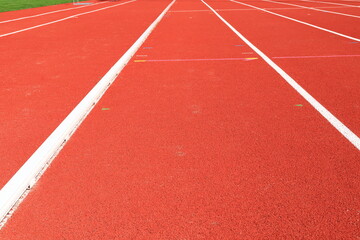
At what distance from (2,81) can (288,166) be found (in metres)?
5.18

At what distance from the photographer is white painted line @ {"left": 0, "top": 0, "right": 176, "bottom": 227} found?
304 cm

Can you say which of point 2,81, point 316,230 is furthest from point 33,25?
point 316,230

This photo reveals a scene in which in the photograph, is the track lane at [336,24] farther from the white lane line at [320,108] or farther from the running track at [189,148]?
the white lane line at [320,108]

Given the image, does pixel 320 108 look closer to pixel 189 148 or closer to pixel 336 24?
pixel 189 148

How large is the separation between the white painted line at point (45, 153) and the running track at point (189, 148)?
91 mm

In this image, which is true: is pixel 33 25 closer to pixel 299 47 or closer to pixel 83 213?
pixel 299 47

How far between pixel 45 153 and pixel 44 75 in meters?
3.48

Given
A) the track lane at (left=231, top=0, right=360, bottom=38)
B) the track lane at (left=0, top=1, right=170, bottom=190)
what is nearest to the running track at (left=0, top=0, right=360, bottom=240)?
the track lane at (left=0, top=1, right=170, bottom=190)

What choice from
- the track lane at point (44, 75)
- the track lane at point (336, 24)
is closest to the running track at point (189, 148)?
the track lane at point (44, 75)

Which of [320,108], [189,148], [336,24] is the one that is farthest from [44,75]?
[336,24]

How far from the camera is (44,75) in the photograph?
6844mm

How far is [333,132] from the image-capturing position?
13.8 ft

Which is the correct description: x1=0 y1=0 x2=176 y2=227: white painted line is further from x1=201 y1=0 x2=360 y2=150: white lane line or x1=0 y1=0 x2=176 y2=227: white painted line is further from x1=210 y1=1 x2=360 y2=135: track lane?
x1=210 y1=1 x2=360 y2=135: track lane

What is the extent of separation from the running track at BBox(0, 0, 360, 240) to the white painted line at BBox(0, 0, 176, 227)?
0.30ft
